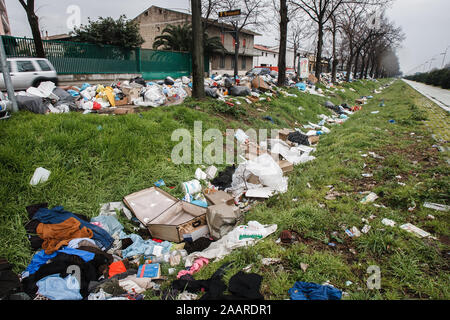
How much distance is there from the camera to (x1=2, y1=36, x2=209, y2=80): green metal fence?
10844mm

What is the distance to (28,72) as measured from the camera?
8.42m

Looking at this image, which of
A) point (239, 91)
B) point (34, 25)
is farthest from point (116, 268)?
point (34, 25)

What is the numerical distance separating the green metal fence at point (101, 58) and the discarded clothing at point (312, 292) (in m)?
13.5

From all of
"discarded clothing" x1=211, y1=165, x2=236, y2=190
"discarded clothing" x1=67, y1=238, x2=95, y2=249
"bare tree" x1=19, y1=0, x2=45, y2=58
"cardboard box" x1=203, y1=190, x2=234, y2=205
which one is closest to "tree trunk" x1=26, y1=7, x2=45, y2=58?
"bare tree" x1=19, y1=0, x2=45, y2=58

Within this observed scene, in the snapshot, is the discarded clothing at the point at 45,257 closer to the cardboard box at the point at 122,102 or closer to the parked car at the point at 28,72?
the cardboard box at the point at 122,102

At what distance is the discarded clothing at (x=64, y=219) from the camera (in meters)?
2.81

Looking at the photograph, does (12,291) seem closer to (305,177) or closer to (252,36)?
(305,177)

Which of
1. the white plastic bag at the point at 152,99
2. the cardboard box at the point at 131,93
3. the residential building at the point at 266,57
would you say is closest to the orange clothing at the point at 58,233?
the white plastic bag at the point at 152,99

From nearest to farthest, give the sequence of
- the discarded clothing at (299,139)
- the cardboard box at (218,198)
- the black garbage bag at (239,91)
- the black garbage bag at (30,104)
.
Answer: the cardboard box at (218,198), the black garbage bag at (30,104), the discarded clothing at (299,139), the black garbage bag at (239,91)

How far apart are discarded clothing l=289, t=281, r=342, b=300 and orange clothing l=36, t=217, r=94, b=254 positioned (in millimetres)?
2282

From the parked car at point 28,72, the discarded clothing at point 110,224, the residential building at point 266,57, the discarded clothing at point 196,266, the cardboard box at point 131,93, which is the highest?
the residential building at point 266,57

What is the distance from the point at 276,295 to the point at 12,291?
2269 mm

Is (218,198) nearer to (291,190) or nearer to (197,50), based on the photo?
(291,190)
